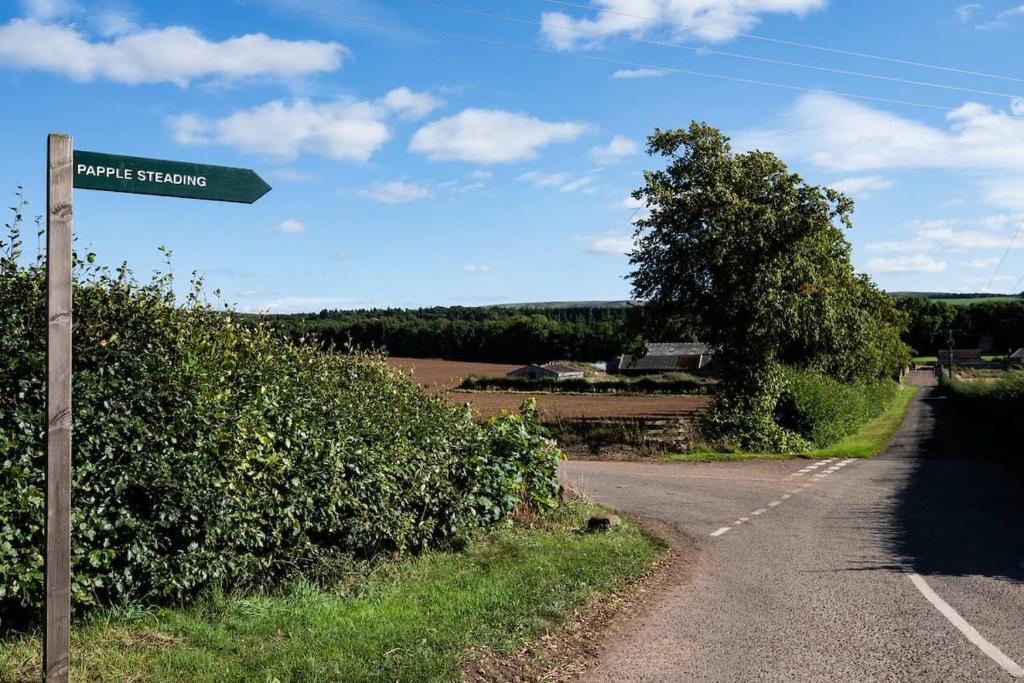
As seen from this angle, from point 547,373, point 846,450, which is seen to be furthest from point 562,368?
point 846,450

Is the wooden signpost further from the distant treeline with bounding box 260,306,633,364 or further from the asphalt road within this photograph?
the distant treeline with bounding box 260,306,633,364

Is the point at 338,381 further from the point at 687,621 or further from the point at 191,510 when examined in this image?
the point at 687,621

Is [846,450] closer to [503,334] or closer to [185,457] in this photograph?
[185,457]

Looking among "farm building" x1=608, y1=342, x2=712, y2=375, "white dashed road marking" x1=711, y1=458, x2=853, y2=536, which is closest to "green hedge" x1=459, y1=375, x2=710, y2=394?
"farm building" x1=608, y1=342, x2=712, y2=375

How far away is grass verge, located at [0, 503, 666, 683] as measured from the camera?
550 centimetres

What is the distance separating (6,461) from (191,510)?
4.25 ft

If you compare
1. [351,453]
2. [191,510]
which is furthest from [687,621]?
[191,510]

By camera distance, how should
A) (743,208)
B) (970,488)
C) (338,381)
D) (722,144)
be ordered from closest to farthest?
(338,381) → (970,488) → (743,208) → (722,144)

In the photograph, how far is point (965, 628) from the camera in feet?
24.1

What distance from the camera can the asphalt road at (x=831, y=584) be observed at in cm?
652

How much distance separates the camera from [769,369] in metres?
30.0

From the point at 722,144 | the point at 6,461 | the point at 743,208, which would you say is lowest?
the point at 6,461

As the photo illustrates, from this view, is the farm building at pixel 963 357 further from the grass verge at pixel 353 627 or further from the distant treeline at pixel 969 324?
the grass verge at pixel 353 627

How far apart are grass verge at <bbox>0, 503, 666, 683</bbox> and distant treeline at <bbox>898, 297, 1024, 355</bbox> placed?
454 ft
